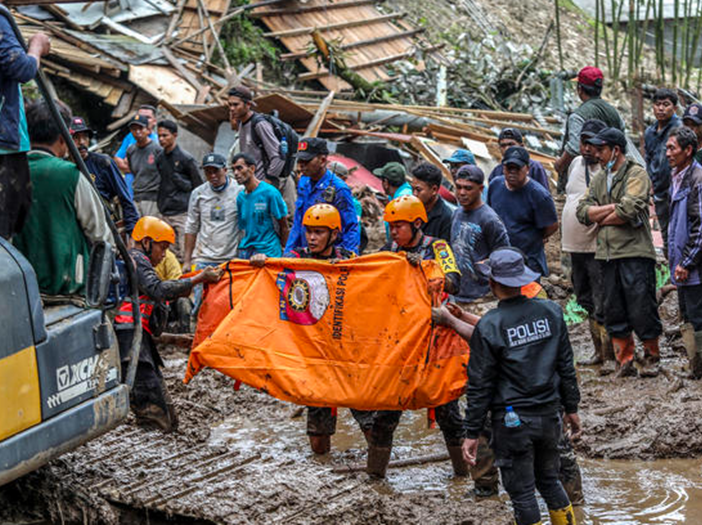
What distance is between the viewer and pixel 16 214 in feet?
16.1

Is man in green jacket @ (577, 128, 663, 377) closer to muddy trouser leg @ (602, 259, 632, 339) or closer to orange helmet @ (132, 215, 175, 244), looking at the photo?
muddy trouser leg @ (602, 259, 632, 339)

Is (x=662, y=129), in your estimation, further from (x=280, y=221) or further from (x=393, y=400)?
(x=393, y=400)

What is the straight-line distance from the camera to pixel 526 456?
16.4ft

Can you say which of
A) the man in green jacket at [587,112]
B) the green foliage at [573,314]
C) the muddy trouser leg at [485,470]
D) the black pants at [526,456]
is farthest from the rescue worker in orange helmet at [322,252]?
the green foliage at [573,314]

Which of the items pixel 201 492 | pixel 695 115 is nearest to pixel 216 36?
pixel 695 115

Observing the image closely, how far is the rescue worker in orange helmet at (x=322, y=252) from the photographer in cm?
663

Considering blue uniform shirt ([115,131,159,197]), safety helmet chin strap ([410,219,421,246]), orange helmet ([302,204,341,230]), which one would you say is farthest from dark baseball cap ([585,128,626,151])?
blue uniform shirt ([115,131,159,197])

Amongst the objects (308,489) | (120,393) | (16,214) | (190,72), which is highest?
(190,72)

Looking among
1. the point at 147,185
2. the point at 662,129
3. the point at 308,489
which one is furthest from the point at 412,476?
the point at 147,185

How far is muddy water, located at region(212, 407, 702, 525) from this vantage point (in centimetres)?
592

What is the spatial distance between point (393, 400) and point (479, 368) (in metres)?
1.27

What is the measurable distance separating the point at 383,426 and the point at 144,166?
644 centimetres

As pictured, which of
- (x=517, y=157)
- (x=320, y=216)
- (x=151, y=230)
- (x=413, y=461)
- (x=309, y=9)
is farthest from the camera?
(x=309, y=9)

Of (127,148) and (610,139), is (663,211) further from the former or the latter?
(127,148)
